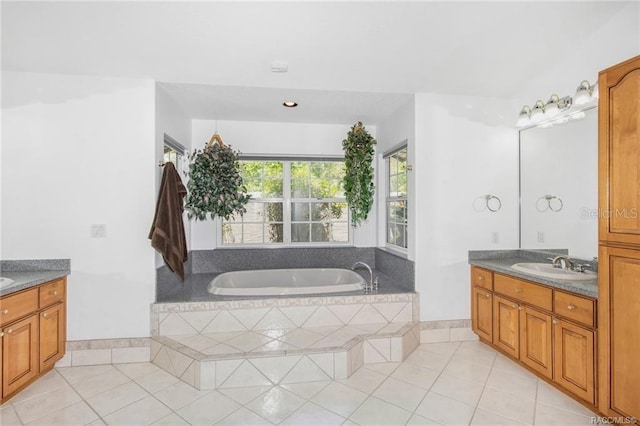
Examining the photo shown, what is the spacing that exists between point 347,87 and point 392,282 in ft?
6.57

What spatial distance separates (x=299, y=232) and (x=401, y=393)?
7.97 feet

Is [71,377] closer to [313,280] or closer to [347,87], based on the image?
[313,280]

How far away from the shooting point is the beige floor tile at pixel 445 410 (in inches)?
79.4

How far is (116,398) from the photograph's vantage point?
7.39 feet

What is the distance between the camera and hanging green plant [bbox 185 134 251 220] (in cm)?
339

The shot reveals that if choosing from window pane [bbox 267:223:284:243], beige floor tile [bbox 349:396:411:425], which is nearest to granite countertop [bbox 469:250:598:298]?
beige floor tile [bbox 349:396:411:425]

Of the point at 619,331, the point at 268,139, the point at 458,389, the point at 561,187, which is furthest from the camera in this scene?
the point at 268,139

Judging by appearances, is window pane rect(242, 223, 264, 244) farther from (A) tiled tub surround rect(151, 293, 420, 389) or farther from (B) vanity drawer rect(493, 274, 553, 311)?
(B) vanity drawer rect(493, 274, 553, 311)

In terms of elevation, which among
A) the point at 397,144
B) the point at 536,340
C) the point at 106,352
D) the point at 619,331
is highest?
the point at 397,144

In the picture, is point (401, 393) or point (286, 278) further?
point (286, 278)

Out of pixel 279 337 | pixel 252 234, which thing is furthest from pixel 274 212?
pixel 279 337

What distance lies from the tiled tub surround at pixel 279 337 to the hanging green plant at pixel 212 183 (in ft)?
3.30

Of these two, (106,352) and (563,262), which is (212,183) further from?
(563,262)

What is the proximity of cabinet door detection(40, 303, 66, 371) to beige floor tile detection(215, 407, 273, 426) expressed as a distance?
147 centimetres
